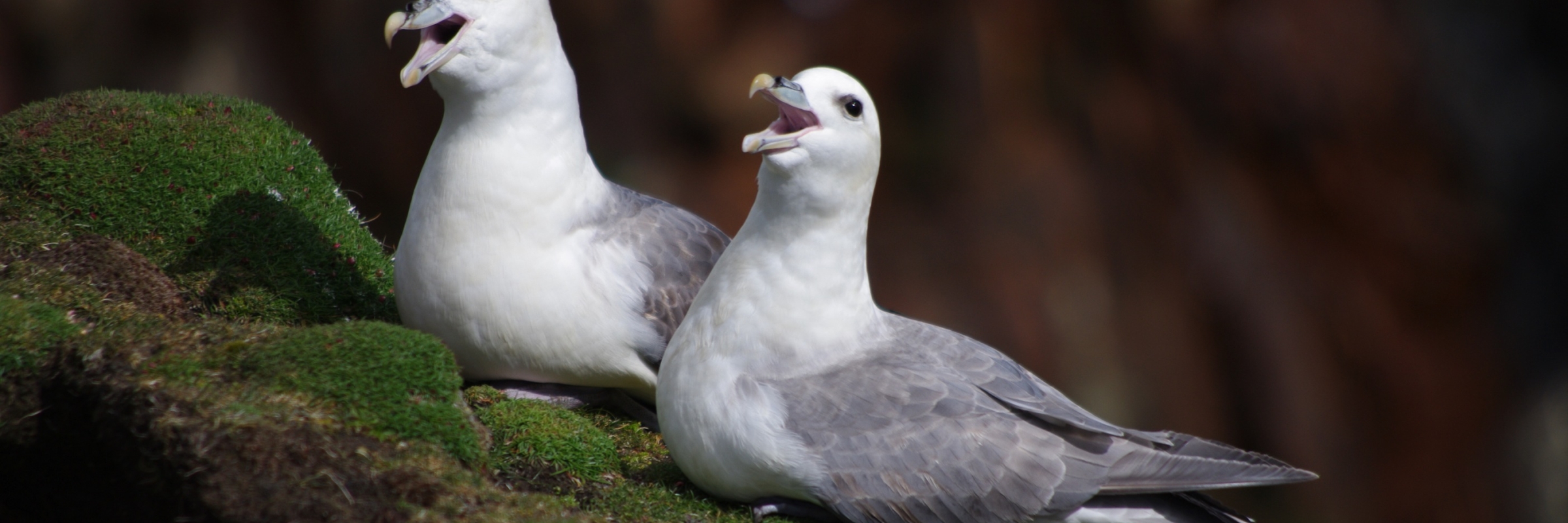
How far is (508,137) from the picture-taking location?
393 cm

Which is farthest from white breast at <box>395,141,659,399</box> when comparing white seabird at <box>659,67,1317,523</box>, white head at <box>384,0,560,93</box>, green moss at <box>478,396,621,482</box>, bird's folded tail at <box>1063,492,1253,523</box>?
bird's folded tail at <box>1063,492,1253,523</box>

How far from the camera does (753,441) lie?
324cm

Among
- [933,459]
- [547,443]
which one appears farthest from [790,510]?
[547,443]

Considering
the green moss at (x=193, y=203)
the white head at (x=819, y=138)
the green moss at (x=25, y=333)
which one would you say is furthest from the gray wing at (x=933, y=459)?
the green moss at (x=193, y=203)

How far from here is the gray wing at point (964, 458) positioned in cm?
324

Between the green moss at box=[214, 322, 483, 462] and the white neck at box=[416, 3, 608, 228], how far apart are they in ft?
2.50

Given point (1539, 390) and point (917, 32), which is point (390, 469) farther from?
point (1539, 390)

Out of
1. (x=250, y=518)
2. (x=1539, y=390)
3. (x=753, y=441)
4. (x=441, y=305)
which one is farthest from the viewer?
(x=1539, y=390)

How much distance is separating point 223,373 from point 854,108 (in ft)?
6.28

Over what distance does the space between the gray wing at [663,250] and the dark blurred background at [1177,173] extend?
358 centimetres

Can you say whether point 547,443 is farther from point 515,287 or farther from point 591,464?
point 515,287

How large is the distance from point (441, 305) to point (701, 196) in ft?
14.7

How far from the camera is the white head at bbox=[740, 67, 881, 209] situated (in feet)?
10.4

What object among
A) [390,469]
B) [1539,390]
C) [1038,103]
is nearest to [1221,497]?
[1539,390]
